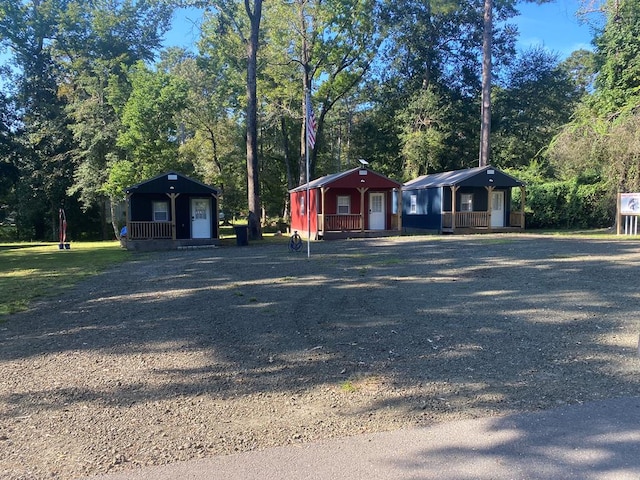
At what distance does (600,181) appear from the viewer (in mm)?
24391

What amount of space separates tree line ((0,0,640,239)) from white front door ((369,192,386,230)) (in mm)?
5685

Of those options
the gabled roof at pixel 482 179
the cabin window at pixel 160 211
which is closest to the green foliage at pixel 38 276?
the cabin window at pixel 160 211

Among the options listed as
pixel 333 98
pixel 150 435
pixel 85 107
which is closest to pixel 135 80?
pixel 85 107

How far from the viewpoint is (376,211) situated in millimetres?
24469

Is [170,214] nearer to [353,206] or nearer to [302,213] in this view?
[302,213]

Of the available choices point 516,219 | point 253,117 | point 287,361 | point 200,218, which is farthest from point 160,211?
point 287,361

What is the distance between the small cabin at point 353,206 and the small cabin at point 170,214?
4.59m

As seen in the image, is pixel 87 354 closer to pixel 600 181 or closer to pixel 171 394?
pixel 171 394

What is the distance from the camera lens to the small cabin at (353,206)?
74.2ft

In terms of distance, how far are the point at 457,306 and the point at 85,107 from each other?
1115 inches

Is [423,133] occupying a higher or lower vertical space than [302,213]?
higher

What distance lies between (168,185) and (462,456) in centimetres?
1931

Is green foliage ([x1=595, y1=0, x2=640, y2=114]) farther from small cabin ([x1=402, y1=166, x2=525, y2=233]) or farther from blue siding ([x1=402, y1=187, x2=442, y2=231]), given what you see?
blue siding ([x1=402, y1=187, x2=442, y2=231])

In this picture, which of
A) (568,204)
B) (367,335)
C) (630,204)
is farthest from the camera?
(568,204)
